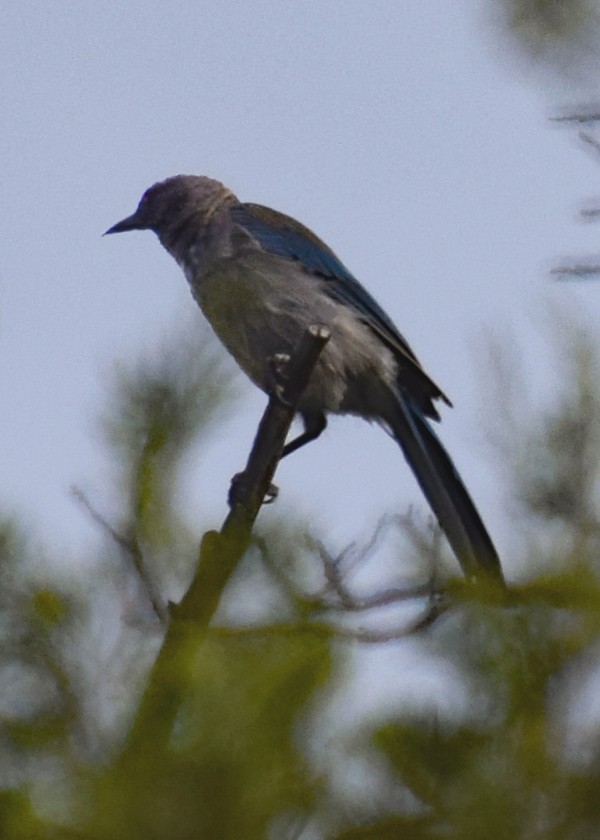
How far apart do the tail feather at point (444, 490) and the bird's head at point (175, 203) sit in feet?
4.34

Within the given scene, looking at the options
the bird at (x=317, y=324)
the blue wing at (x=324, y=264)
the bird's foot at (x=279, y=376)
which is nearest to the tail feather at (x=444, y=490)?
the bird at (x=317, y=324)

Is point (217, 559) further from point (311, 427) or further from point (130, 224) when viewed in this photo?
point (130, 224)

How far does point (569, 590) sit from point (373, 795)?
282 mm

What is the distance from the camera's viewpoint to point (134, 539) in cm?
255

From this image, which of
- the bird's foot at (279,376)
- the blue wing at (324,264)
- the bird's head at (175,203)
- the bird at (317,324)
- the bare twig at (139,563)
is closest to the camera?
the bare twig at (139,563)

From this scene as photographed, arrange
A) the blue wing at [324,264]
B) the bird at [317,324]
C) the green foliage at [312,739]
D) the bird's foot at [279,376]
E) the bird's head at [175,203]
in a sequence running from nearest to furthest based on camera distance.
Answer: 1. the green foliage at [312,739]
2. the bird's foot at [279,376]
3. the bird at [317,324]
4. the blue wing at [324,264]
5. the bird's head at [175,203]

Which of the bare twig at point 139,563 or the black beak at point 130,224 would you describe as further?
the black beak at point 130,224

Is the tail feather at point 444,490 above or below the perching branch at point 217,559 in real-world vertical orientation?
below

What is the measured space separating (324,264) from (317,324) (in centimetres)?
50

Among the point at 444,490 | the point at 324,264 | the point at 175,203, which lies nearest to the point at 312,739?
the point at 444,490

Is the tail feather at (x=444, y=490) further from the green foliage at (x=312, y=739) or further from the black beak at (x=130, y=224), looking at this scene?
the green foliage at (x=312, y=739)

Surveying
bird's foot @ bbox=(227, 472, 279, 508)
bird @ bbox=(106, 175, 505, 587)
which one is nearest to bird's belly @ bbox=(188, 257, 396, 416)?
bird @ bbox=(106, 175, 505, 587)

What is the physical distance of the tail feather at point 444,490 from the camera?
14.4ft

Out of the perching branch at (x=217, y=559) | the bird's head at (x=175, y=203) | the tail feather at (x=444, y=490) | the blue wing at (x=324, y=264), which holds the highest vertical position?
the bird's head at (x=175, y=203)
